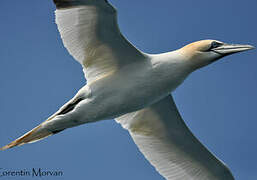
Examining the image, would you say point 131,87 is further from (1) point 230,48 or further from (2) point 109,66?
(1) point 230,48

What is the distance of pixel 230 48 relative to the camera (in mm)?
10008

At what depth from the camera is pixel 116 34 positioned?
988cm

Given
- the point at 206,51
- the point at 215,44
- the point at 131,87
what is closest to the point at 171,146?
the point at 131,87

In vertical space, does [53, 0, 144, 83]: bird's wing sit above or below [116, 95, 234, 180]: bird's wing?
above

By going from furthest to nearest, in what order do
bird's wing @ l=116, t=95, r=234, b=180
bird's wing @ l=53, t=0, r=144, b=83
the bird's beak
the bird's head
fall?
bird's wing @ l=116, t=95, r=234, b=180, the bird's beak, the bird's head, bird's wing @ l=53, t=0, r=144, b=83

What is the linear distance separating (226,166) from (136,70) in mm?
4075

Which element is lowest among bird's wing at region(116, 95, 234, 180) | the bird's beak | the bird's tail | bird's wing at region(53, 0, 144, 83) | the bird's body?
bird's wing at region(116, 95, 234, 180)

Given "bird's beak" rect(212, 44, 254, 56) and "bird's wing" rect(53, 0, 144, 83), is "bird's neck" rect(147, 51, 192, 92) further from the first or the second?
"bird's beak" rect(212, 44, 254, 56)

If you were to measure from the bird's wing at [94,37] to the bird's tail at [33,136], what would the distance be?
1621mm

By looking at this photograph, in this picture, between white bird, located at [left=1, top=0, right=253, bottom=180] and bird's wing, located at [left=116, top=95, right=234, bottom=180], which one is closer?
white bird, located at [left=1, top=0, right=253, bottom=180]

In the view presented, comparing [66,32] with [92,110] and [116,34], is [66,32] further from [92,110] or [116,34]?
[92,110]

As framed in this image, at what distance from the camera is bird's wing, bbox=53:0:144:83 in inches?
374

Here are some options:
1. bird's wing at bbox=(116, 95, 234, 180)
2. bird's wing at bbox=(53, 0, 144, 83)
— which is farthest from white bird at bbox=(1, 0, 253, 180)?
bird's wing at bbox=(116, 95, 234, 180)

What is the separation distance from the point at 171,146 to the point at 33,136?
4.01 metres
